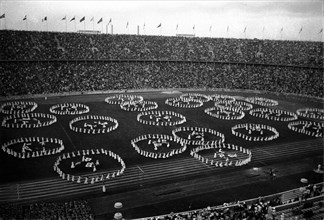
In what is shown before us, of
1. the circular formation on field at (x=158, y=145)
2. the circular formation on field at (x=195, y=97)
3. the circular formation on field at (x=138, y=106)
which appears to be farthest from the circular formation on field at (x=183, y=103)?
the circular formation on field at (x=158, y=145)

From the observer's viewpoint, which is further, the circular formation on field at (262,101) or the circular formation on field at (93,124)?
the circular formation on field at (262,101)

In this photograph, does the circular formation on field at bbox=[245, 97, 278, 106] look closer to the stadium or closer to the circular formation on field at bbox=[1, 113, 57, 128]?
the stadium

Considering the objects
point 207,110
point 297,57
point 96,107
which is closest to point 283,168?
point 207,110

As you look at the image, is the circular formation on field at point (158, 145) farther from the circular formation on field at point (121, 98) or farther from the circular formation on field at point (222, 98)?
the circular formation on field at point (222, 98)

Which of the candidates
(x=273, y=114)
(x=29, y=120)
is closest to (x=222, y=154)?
(x=273, y=114)

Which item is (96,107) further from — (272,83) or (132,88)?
(272,83)

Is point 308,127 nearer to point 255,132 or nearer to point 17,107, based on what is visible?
point 255,132

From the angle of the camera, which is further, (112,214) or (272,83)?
(272,83)
